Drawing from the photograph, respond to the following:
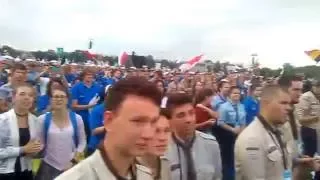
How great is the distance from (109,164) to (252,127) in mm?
2762

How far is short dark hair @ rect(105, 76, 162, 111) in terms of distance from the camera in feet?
8.38

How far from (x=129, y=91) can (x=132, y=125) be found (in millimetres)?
201

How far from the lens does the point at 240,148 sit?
4883 millimetres

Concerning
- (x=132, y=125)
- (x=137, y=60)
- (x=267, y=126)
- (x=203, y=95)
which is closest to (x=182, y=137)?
(x=267, y=126)

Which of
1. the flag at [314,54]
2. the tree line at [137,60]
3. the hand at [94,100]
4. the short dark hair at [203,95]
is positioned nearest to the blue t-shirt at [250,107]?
the short dark hair at [203,95]

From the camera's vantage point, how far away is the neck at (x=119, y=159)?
2359 millimetres

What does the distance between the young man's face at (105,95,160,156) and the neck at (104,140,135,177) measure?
0.06ft

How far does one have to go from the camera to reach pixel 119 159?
93.5 inches

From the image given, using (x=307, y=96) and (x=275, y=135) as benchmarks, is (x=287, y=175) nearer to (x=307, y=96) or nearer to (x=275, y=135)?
(x=275, y=135)

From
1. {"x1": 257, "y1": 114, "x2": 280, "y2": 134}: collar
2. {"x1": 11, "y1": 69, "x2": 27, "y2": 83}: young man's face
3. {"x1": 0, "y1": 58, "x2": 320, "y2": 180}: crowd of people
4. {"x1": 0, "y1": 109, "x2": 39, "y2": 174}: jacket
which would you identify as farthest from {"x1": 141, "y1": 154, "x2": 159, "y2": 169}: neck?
{"x1": 11, "y1": 69, "x2": 27, "y2": 83}: young man's face

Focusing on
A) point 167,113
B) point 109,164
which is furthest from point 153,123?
point 167,113

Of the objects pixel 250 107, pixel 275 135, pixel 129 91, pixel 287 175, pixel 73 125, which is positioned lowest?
pixel 250 107

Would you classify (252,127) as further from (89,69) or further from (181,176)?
(89,69)

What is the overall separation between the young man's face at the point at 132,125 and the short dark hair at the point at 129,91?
0.02m
